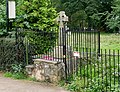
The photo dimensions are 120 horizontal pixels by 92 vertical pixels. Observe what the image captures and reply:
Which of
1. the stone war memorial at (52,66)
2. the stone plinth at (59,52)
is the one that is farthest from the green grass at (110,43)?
the stone war memorial at (52,66)

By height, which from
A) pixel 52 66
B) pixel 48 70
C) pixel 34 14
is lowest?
pixel 48 70

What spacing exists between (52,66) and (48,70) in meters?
0.20

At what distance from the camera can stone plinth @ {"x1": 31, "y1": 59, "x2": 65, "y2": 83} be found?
27.0ft

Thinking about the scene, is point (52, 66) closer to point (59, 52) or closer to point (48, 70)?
point (48, 70)

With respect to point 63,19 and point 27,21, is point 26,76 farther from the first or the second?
point 27,21

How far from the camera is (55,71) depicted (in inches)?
324

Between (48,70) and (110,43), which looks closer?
(48,70)

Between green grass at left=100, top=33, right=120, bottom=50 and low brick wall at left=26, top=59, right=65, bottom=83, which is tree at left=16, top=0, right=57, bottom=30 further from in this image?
green grass at left=100, top=33, right=120, bottom=50

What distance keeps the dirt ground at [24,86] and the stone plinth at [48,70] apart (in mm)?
228

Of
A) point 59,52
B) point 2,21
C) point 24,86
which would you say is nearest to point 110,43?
point 2,21

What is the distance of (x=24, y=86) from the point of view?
26.5ft

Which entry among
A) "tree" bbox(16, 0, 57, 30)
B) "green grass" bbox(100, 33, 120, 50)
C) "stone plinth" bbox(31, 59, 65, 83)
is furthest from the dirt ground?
"green grass" bbox(100, 33, 120, 50)

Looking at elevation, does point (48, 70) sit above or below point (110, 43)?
below

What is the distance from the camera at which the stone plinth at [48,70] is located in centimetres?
822
